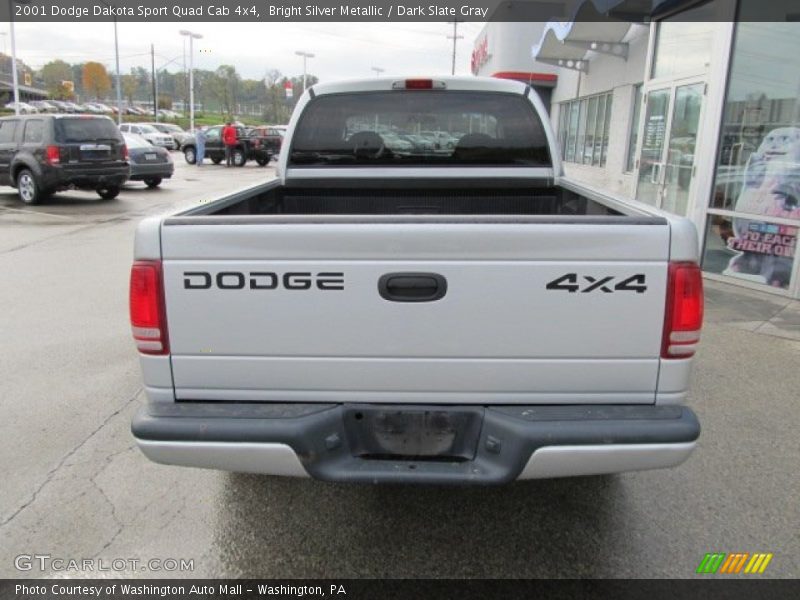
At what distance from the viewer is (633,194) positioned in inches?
409

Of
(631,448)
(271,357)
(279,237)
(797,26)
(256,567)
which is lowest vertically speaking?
(256,567)

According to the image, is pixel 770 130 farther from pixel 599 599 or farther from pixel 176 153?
pixel 176 153

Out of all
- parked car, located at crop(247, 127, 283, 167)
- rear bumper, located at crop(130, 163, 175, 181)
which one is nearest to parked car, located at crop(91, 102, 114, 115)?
parked car, located at crop(247, 127, 283, 167)

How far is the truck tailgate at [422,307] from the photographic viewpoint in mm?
2264

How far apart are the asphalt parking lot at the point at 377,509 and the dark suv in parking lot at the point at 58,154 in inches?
410

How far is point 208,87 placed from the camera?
78.2m

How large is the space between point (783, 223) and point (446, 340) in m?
6.24

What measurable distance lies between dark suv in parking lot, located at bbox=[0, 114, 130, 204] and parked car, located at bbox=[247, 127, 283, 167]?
14.4 meters

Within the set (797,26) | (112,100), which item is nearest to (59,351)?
(797,26)

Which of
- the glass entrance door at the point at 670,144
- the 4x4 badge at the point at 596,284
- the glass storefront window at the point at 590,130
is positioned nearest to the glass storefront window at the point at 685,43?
the glass entrance door at the point at 670,144

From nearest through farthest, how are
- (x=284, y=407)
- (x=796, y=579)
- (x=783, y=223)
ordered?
(x=284, y=407), (x=796, y=579), (x=783, y=223)

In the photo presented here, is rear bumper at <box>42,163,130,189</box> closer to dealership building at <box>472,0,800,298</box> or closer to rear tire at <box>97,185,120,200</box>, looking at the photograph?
rear tire at <box>97,185,120,200</box>

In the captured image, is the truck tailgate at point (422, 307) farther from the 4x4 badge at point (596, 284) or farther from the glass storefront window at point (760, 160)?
the glass storefront window at point (760, 160)

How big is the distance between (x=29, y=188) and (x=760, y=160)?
46.6 ft
